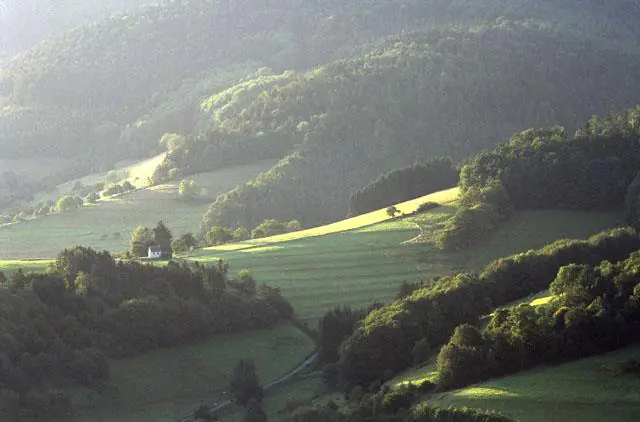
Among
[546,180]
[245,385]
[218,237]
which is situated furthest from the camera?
[218,237]

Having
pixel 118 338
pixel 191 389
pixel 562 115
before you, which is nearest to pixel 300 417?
pixel 191 389

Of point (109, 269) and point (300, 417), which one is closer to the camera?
point (300, 417)

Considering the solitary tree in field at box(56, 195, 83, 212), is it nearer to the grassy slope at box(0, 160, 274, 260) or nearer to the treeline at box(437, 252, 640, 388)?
the grassy slope at box(0, 160, 274, 260)

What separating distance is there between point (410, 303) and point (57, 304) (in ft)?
74.8

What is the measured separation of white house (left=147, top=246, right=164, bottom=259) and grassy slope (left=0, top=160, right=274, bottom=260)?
63.9 ft

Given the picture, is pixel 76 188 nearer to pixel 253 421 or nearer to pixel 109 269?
pixel 109 269

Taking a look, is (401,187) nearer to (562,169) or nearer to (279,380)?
(562,169)

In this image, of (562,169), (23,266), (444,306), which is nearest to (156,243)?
(23,266)

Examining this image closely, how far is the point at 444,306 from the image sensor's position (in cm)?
6844

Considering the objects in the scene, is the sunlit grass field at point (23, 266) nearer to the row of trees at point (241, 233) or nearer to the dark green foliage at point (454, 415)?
the row of trees at point (241, 233)

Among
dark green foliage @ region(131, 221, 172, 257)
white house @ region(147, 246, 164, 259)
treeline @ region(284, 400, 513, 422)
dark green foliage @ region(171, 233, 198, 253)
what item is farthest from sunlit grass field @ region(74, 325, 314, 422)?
dark green foliage @ region(171, 233, 198, 253)

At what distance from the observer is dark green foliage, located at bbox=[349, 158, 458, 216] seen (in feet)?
387

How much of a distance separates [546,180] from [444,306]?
34908 mm

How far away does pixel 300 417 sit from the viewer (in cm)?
5312
